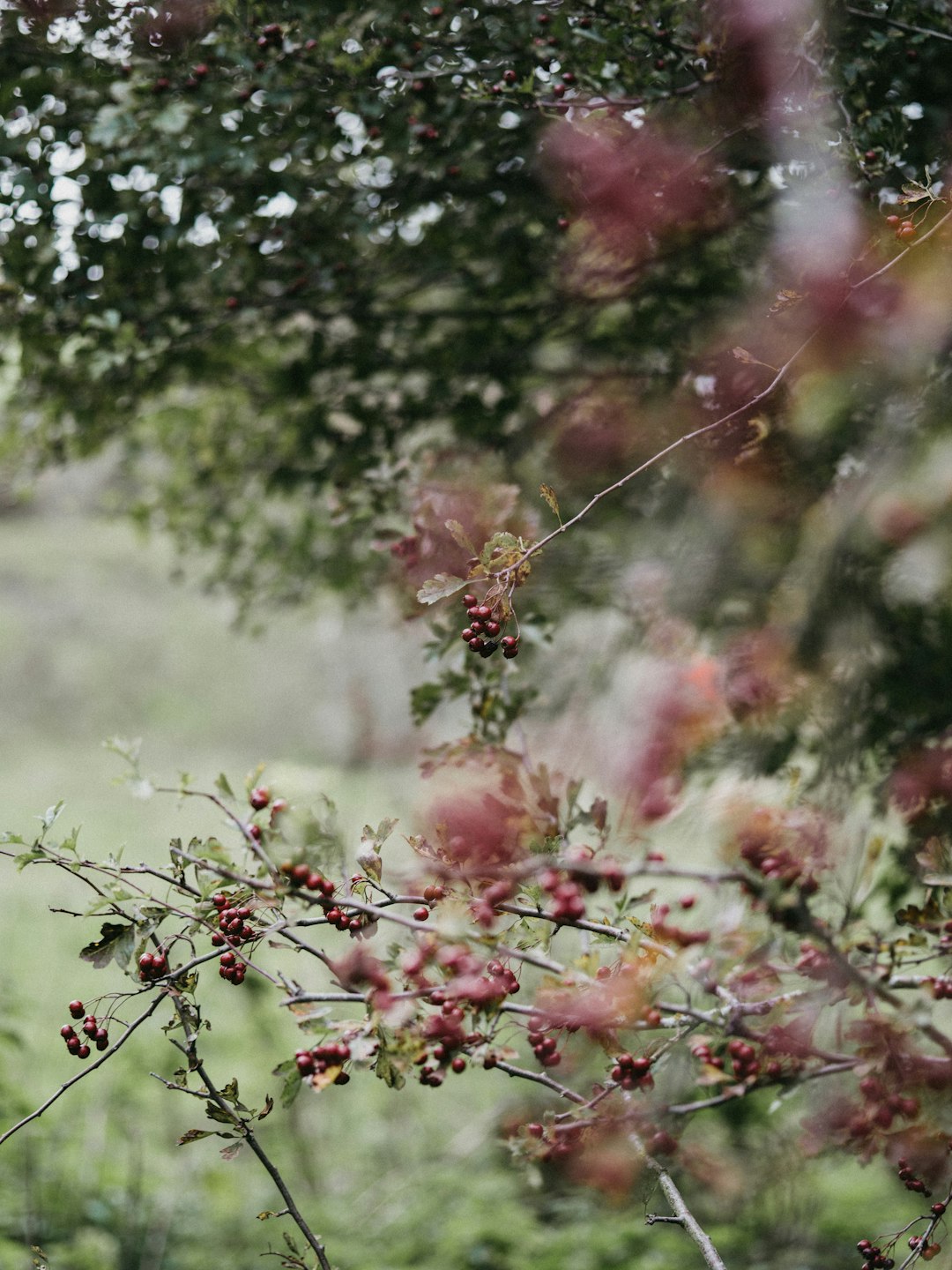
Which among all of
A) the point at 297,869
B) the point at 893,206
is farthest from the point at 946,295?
the point at 297,869

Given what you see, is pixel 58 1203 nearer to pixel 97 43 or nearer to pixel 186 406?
pixel 186 406

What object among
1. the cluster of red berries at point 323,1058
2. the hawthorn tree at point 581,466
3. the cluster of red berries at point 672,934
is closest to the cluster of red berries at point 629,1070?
the hawthorn tree at point 581,466

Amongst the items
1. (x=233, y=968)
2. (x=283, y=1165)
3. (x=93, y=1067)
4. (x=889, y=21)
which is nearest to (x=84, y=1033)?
(x=93, y=1067)

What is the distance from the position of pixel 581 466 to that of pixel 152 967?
1.51 m

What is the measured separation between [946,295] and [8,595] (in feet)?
37.9

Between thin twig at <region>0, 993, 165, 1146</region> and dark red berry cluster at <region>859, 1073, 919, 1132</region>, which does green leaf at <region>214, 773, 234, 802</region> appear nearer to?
thin twig at <region>0, 993, 165, 1146</region>

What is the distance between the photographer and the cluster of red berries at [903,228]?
1.04 metres

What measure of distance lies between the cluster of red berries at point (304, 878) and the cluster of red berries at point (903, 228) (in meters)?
0.82

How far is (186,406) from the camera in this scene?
265cm

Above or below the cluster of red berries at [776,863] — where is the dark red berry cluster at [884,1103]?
below

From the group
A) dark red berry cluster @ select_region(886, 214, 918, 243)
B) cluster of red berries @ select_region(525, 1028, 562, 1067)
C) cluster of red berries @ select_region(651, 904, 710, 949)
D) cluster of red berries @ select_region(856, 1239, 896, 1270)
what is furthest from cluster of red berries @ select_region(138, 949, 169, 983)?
dark red berry cluster @ select_region(886, 214, 918, 243)

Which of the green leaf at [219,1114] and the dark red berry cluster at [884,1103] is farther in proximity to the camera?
the dark red berry cluster at [884,1103]

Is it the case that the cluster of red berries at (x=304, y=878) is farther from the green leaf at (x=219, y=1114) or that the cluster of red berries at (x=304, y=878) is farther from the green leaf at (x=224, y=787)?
the green leaf at (x=219, y=1114)

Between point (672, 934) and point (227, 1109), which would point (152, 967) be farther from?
point (672, 934)
